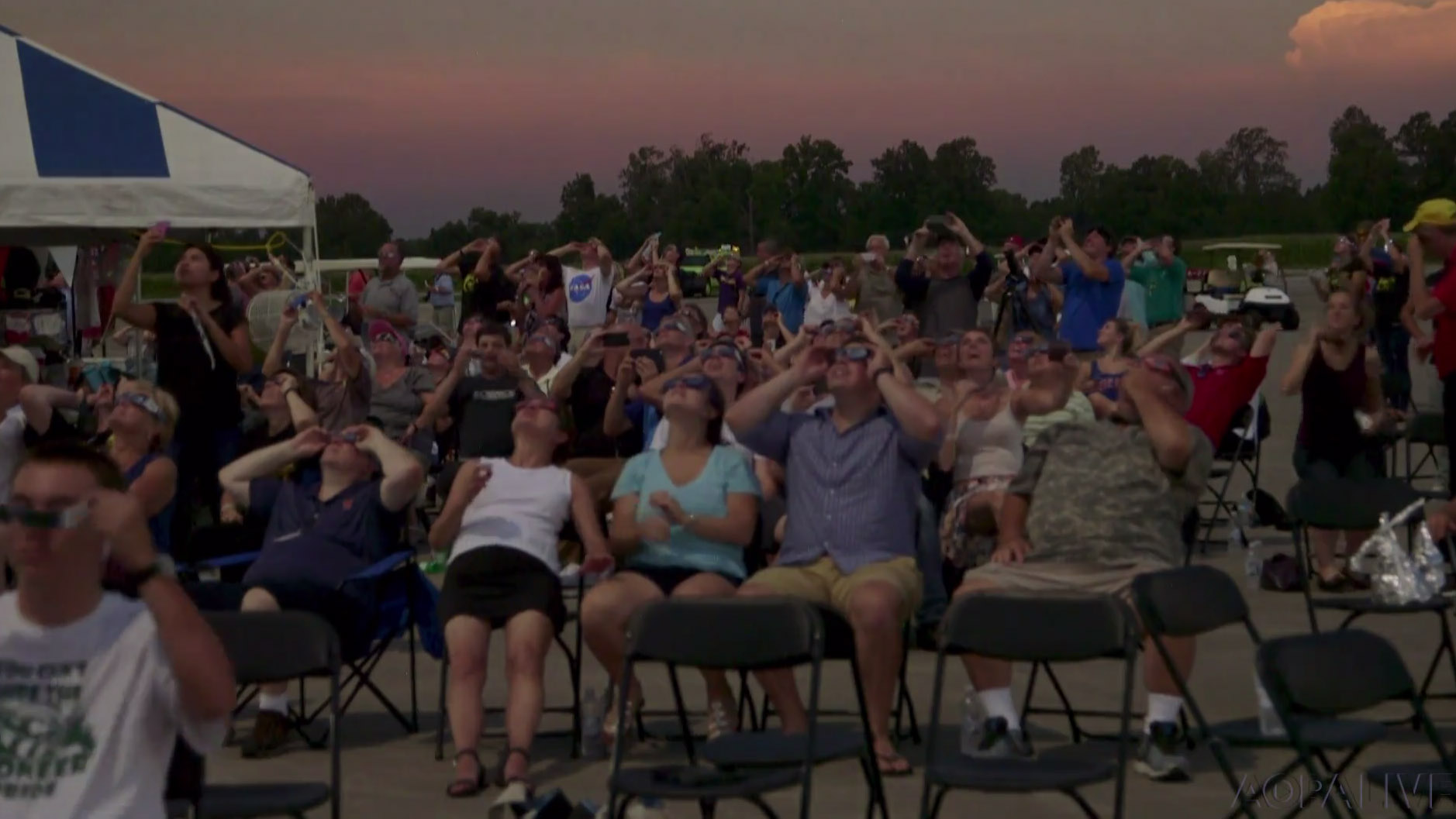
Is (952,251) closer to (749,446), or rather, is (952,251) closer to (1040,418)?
(1040,418)

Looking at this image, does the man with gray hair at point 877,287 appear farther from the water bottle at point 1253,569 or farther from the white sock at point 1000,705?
the white sock at point 1000,705

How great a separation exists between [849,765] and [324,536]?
210cm

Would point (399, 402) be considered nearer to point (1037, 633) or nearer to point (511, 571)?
point (511, 571)

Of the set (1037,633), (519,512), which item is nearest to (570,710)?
(519,512)

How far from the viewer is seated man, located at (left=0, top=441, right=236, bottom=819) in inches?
106

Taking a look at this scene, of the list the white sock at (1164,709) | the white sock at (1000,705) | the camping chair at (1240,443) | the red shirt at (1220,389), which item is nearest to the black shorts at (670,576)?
the white sock at (1000,705)

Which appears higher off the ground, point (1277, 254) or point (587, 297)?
point (587, 297)

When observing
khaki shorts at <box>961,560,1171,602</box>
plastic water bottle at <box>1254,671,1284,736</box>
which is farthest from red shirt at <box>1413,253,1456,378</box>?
plastic water bottle at <box>1254,671,1284,736</box>

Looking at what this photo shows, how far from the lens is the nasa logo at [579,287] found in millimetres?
14586

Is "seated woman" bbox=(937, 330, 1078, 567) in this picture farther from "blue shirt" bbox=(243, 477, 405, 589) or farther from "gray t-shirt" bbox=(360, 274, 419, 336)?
"gray t-shirt" bbox=(360, 274, 419, 336)

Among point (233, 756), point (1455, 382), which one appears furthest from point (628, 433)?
point (1455, 382)

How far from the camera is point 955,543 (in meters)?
7.03

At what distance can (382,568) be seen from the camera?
21.7ft

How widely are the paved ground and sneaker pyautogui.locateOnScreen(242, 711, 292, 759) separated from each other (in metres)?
0.05
